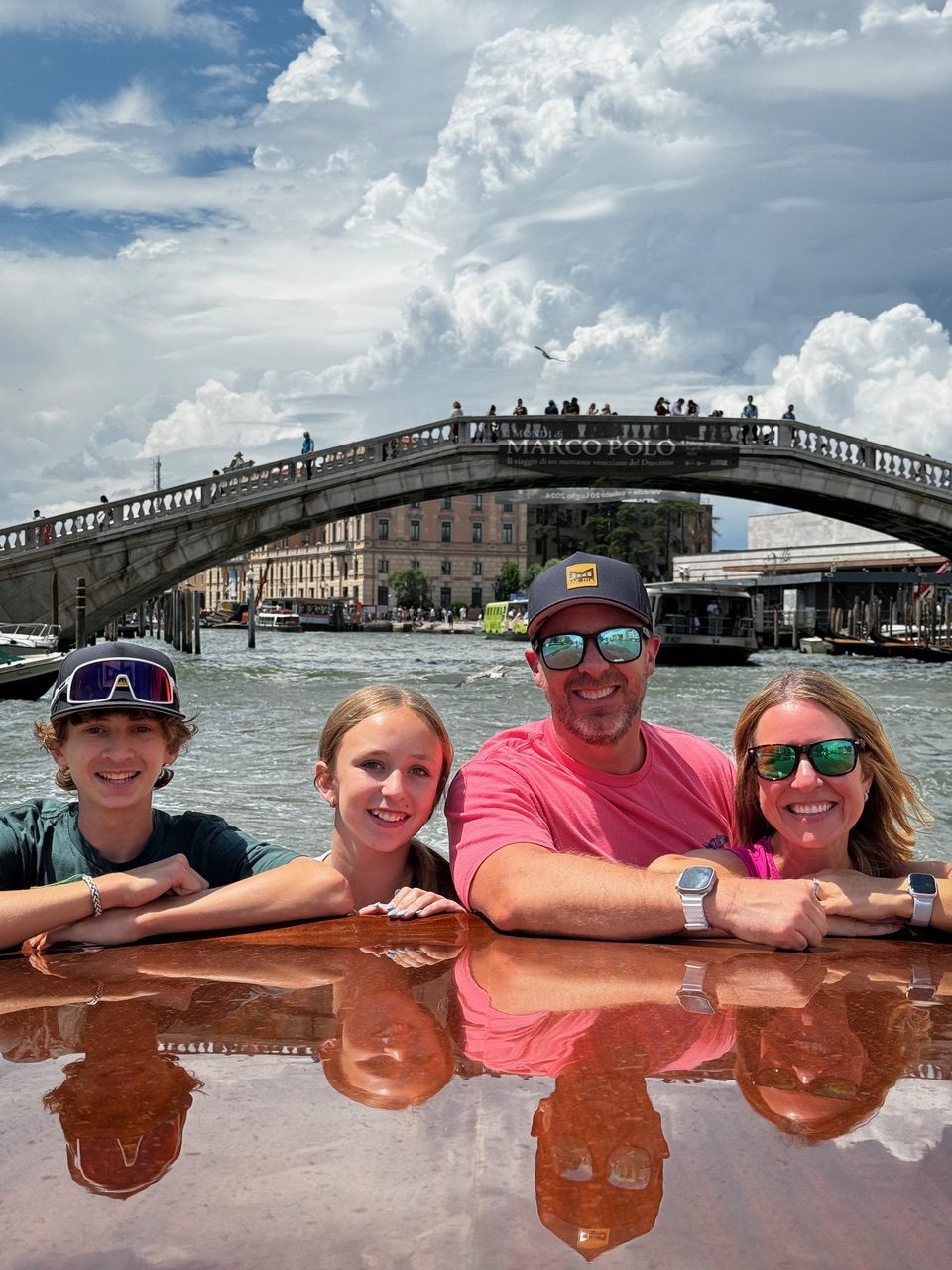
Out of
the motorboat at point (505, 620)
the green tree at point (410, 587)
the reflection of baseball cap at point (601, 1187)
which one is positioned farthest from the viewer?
the green tree at point (410, 587)

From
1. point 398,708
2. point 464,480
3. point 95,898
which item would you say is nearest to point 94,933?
point 95,898

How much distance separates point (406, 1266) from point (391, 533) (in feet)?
228

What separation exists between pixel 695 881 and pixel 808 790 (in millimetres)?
255

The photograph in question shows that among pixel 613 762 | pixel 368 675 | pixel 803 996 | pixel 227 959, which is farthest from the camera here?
pixel 368 675

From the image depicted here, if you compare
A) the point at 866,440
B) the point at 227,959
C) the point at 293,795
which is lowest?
the point at 293,795

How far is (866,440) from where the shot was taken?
76.3 feet

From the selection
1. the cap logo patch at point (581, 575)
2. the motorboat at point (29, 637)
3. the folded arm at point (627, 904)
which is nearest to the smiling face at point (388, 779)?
the folded arm at point (627, 904)

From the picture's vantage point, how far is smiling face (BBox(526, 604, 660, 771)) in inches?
88.4

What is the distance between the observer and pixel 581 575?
2.23m

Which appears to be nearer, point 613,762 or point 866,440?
point 613,762

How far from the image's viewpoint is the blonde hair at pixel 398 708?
2.13 m

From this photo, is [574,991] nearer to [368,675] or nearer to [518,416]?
[368,675]

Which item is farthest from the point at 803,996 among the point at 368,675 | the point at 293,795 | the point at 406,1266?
the point at 368,675

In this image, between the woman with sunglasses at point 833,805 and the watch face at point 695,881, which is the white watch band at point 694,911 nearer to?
the watch face at point 695,881
